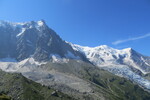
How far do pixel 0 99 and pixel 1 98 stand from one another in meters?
2.77

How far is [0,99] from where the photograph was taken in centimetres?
12388

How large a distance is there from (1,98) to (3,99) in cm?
190

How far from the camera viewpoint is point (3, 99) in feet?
412

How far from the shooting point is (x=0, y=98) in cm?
12619

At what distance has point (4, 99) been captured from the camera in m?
126

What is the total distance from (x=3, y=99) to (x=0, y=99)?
1.95 m

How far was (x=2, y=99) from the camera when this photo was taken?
125 meters

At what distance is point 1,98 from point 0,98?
60 cm

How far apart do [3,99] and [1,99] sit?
1316 millimetres

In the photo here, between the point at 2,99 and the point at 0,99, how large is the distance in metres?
1.19

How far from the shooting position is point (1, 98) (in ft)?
415

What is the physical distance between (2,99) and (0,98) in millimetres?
2114

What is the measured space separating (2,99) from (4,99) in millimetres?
1551
